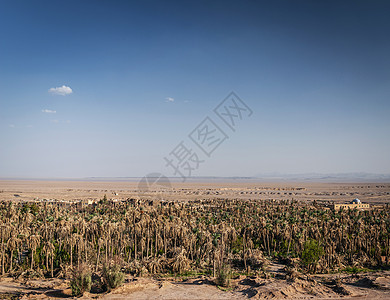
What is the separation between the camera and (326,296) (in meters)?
16.0

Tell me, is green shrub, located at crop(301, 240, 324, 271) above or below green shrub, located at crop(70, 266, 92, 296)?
below

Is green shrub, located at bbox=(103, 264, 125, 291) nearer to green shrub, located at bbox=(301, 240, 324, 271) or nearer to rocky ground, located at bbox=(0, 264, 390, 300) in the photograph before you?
rocky ground, located at bbox=(0, 264, 390, 300)

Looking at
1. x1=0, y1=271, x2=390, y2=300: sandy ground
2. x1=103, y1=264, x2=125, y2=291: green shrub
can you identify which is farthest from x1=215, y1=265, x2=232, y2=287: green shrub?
x1=103, y1=264, x2=125, y2=291: green shrub

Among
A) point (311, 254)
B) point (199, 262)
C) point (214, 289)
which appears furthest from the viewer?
point (311, 254)

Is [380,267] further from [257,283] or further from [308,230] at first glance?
[257,283]

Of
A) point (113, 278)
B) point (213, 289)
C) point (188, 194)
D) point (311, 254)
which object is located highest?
point (113, 278)

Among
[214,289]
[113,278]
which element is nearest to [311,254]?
[214,289]

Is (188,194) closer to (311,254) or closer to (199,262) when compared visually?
(199,262)

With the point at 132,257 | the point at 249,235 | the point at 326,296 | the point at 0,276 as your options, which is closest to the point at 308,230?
the point at 249,235

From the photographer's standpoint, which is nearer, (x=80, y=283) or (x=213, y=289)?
(x=80, y=283)

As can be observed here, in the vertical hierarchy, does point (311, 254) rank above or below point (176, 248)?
below

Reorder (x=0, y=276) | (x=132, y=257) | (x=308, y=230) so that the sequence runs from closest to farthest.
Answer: (x=0, y=276), (x=132, y=257), (x=308, y=230)

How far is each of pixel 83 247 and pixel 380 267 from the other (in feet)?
77.6

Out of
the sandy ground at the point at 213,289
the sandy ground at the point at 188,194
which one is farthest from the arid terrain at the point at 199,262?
the sandy ground at the point at 188,194
